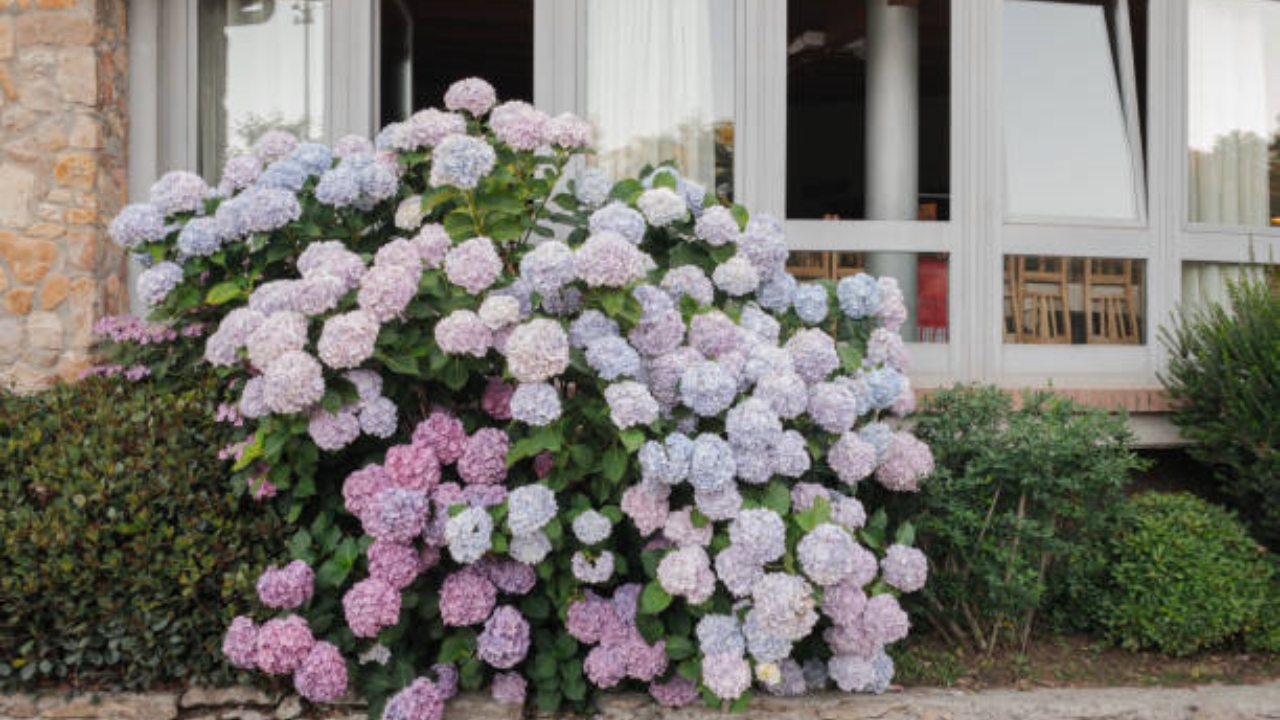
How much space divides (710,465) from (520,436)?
2.09ft

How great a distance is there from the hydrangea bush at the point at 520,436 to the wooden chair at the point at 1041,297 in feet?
5.09

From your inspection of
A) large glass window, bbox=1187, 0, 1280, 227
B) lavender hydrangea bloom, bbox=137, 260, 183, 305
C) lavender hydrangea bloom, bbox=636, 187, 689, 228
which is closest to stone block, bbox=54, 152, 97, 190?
lavender hydrangea bloom, bbox=137, 260, 183, 305

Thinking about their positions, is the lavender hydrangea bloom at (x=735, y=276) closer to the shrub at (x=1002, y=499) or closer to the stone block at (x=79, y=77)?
the shrub at (x=1002, y=499)

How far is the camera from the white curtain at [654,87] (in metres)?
4.16

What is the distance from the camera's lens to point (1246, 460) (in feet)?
12.4

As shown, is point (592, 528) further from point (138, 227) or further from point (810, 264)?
point (810, 264)

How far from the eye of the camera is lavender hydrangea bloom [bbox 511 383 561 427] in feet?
8.31

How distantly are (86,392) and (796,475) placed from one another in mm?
2457

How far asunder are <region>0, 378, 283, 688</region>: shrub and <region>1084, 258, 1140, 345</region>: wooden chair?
3.56 m

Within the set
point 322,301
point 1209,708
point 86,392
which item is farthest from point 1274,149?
point 86,392

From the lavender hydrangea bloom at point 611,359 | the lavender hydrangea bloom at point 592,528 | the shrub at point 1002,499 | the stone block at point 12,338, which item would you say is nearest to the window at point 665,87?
the shrub at point 1002,499

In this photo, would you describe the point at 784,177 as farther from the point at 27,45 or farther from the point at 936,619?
the point at 27,45

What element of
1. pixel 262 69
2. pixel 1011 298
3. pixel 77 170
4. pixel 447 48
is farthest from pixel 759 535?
pixel 447 48

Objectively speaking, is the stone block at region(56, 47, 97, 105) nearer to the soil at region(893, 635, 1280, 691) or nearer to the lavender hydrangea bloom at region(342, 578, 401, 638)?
the lavender hydrangea bloom at region(342, 578, 401, 638)
